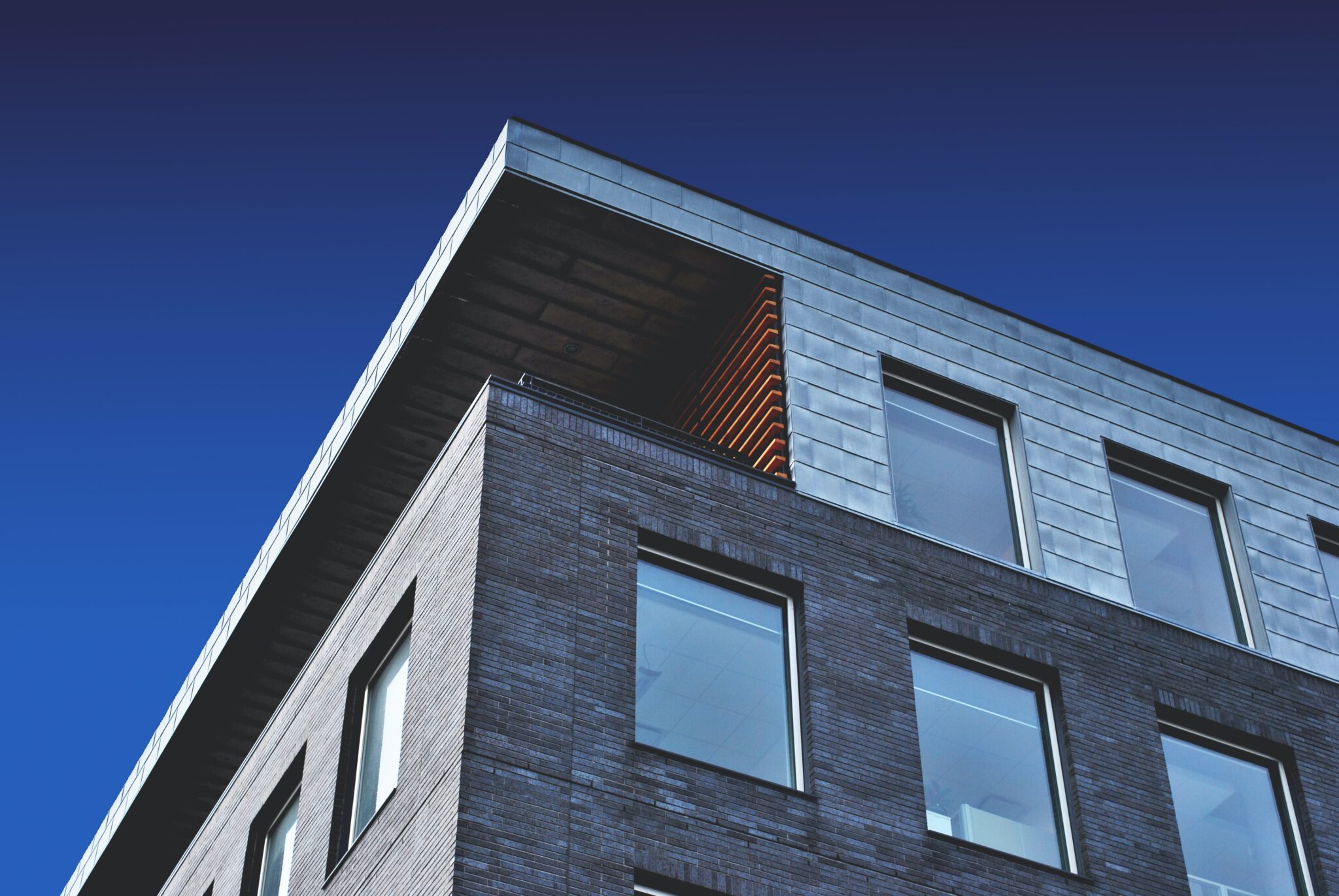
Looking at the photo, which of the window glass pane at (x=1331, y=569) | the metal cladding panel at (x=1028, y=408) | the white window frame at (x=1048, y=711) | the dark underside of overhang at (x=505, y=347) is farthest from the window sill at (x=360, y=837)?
the window glass pane at (x=1331, y=569)

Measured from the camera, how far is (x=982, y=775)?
18.5 metres

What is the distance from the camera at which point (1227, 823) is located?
780 inches

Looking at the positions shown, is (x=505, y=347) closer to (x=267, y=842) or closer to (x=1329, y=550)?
(x=267, y=842)

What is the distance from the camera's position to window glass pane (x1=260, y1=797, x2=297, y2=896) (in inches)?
817

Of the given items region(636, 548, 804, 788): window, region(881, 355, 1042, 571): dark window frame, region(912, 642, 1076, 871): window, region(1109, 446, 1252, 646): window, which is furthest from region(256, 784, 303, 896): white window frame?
region(1109, 446, 1252, 646): window

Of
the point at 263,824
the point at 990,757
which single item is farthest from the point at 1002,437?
the point at 263,824

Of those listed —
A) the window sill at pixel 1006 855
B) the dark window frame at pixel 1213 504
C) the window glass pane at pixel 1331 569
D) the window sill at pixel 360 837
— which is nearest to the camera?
the window sill at pixel 360 837

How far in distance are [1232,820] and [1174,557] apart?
4080mm

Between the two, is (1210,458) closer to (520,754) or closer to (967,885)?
(967,885)

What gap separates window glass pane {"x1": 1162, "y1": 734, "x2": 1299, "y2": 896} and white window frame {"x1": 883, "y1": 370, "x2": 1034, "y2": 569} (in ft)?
9.69

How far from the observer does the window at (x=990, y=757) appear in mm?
18094

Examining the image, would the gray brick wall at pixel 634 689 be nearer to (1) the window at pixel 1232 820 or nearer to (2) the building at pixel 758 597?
(2) the building at pixel 758 597

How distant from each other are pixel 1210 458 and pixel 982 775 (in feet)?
24.7

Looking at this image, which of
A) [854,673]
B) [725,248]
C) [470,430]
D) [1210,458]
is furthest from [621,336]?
[1210,458]
